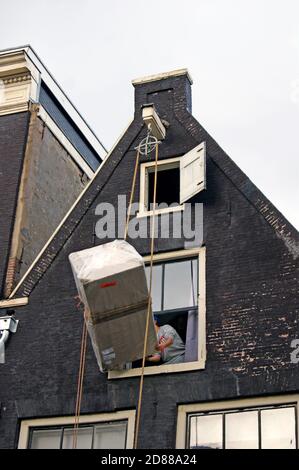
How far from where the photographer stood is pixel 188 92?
1642cm

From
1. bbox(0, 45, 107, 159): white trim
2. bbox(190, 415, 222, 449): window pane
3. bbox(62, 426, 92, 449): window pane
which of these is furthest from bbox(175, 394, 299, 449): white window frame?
bbox(0, 45, 107, 159): white trim

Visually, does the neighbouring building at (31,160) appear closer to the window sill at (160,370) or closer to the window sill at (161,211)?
the window sill at (161,211)

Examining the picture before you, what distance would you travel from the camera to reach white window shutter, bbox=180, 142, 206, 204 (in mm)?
14633

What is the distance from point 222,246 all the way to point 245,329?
5.14 feet

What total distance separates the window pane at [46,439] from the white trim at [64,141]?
7239 mm

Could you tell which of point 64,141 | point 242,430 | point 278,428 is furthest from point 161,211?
point 64,141

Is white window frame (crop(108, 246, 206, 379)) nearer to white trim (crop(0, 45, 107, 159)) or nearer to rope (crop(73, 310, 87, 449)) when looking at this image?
rope (crop(73, 310, 87, 449))

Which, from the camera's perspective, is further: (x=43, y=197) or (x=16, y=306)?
(x=43, y=197)

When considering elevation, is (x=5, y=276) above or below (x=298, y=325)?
above

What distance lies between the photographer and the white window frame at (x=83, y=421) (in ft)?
42.4

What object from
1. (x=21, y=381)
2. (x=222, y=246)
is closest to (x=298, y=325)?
(x=222, y=246)

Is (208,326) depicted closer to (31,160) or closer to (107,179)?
(107,179)
